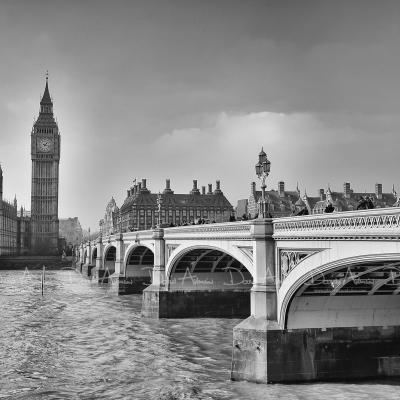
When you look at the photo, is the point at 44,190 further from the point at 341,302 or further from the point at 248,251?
the point at 341,302

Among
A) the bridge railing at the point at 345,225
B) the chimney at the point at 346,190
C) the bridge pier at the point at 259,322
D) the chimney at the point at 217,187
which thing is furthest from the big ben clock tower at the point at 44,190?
the bridge railing at the point at 345,225

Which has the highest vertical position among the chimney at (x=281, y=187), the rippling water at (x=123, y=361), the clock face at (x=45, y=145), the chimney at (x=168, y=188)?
the clock face at (x=45, y=145)

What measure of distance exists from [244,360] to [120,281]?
37.8 meters

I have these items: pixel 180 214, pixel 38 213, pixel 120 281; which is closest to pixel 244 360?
pixel 120 281

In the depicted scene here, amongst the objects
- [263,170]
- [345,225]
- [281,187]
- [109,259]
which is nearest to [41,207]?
[281,187]

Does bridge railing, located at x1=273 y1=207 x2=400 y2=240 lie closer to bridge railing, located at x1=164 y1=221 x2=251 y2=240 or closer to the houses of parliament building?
bridge railing, located at x1=164 y1=221 x2=251 y2=240

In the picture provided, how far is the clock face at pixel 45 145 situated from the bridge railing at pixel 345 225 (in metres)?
143

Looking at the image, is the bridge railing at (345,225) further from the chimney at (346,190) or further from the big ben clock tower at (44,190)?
the big ben clock tower at (44,190)

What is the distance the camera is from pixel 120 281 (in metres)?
56.6

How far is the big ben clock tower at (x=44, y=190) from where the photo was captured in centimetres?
14975

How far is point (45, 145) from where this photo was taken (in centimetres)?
15575

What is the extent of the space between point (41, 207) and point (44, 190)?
454 cm

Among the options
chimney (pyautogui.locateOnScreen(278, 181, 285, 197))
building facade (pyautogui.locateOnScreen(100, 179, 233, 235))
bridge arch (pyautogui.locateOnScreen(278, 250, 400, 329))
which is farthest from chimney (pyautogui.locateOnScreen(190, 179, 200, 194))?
bridge arch (pyautogui.locateOnScreen(278, 250, 400, 329))

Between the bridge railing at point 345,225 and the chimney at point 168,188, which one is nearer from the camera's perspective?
the bridge railing at point 345,225
